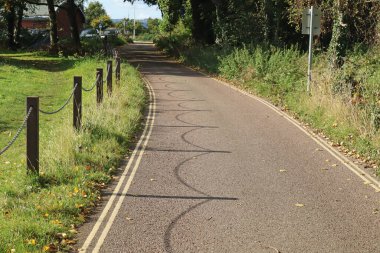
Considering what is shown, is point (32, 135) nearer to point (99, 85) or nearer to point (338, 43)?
point (99, 85)

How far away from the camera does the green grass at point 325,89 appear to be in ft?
37.3

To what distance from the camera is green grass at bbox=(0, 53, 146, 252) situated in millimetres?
5796

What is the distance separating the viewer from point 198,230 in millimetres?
6211

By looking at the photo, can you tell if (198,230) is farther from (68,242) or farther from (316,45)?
(316,45)

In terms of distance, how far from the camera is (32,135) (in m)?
7.57

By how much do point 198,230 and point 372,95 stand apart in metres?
7.79

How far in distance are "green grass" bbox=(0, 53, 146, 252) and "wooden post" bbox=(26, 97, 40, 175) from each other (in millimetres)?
190

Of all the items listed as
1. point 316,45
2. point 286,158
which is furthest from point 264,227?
point 316,45

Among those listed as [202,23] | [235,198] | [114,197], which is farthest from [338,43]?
[202,23]

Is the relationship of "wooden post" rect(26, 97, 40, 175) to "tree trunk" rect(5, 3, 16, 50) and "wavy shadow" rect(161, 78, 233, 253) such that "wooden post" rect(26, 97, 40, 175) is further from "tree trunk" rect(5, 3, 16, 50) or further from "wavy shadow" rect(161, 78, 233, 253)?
"tree trunk" rect(5, 3, 16, 50)

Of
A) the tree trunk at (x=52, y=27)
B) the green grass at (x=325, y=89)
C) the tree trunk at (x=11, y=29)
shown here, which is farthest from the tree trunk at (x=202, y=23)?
the tree trunk at (x=11, y=29)

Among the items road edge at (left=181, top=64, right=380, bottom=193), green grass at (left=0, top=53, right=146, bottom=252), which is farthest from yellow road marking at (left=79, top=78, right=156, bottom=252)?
Result: road edge at (left=181, top=64, right=380, bottom=193)

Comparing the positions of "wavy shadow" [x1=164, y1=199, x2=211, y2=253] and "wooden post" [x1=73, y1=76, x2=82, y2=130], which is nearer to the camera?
"wavy shadow" [x1=164, y1=199, x2=211, y2=253]

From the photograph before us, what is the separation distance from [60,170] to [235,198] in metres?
2.72
